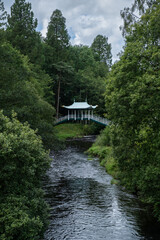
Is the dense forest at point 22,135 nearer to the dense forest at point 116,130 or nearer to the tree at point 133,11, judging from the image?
the dense forest at point 116,130

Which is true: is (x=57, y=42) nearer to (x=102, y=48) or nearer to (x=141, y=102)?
(x=102, y=48)

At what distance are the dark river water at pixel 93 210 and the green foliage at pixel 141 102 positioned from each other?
4.89 ft

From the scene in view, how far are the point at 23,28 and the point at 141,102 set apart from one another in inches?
1462

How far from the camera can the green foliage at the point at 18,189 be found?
7.10m

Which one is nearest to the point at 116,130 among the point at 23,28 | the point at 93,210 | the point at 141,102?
the point at 141,102

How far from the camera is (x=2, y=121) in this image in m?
8.91

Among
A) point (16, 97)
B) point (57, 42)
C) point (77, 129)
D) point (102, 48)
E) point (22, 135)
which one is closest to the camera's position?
point (22, 135)

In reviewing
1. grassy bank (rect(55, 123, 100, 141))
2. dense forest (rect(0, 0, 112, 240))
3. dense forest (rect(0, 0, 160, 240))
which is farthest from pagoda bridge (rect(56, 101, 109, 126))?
dense forest (rect(0, 0, 160, 240))

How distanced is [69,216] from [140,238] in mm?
3611

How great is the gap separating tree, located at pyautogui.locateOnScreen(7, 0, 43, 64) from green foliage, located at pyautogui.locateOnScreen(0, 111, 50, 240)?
3413 centimetres

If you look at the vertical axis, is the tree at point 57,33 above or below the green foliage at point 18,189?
above

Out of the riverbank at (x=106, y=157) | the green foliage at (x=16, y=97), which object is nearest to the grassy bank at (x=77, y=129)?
the riverbank at (x=106, y=157)

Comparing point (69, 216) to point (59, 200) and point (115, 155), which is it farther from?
point (115, 155)

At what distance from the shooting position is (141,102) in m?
9.81
